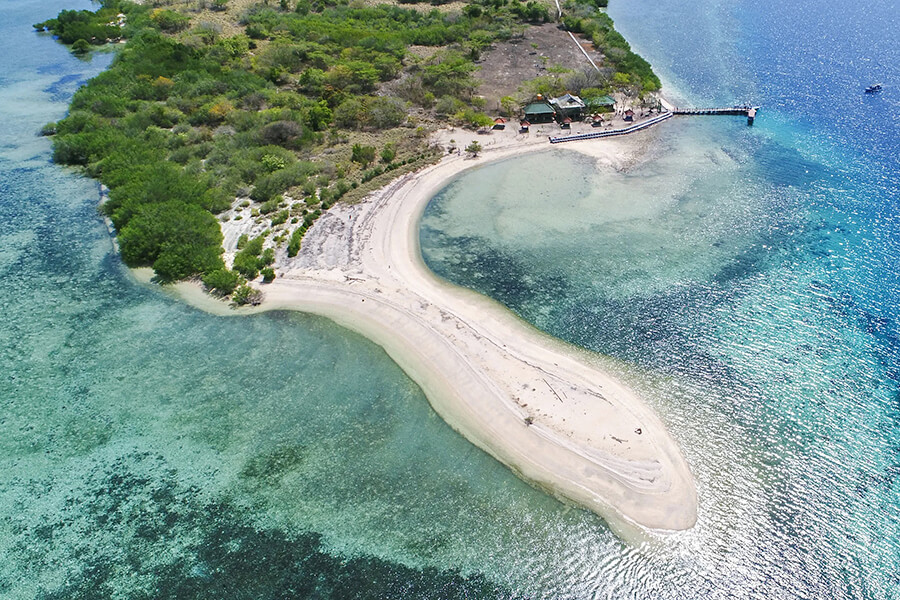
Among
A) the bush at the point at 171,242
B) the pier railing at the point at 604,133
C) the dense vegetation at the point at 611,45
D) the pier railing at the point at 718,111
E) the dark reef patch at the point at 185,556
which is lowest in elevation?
the dark reef patch at the point at 185,556

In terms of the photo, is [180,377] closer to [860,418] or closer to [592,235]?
Answer: [592,235]

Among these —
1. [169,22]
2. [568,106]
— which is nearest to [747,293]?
[568,106]

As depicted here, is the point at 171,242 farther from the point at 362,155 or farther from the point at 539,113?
the point at 539,113

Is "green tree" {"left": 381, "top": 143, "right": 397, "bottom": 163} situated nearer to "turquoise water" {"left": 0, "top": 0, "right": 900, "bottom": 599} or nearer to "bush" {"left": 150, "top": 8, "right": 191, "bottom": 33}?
"turquoise water" {"left": 0, "top": 0, "right": 900, "bottom": 599}

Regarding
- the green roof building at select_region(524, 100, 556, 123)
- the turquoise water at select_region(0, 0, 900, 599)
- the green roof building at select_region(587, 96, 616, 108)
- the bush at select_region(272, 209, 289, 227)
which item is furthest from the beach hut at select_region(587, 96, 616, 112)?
the bush at select_region(272, 209, 289, 227)

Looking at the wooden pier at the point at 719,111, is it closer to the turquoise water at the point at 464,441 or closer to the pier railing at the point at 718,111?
the pier railing at the point at 718,111

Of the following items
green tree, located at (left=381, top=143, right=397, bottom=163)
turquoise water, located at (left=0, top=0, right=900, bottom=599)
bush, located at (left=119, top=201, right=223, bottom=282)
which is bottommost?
turquoise water, located at (left=0, top=0, right=900, bottom=599)

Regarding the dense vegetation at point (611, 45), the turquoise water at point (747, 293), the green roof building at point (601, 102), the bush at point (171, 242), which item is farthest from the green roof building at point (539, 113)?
the bush at point (171, 242)
